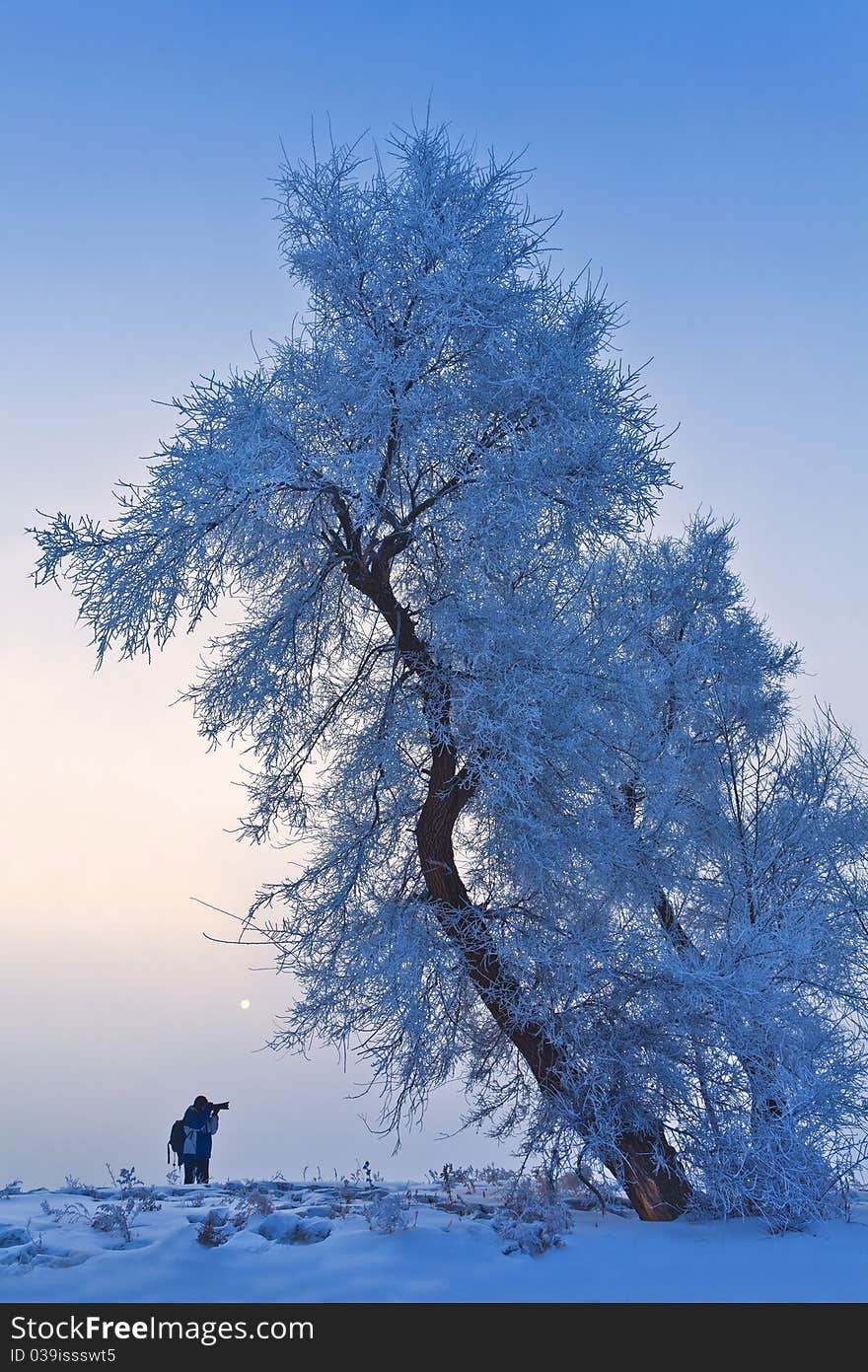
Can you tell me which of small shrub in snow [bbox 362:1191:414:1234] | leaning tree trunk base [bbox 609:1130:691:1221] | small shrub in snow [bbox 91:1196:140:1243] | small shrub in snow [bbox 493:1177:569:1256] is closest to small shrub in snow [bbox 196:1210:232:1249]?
small shrub in snow [bbox 91:1196:140:1243]

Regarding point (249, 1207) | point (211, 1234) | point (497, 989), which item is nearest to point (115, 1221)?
point (211, 1234)

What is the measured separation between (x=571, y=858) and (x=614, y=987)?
1.11 meters

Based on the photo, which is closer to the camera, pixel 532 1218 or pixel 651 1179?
pixel 532 1218

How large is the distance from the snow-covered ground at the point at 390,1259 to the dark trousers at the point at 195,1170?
492 cm

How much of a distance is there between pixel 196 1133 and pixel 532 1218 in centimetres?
649

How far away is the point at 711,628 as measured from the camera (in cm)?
1412

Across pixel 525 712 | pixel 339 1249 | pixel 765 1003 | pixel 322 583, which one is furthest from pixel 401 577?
pixel 339 1249

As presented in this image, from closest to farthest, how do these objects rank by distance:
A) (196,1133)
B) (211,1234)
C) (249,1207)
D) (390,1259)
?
(390,1259)
(211,1234)
(249,1207)
(196,1133)

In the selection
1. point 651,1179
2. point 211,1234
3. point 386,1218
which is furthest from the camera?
point 651,1179

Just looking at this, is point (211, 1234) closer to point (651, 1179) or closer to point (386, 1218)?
point (386, 1218)

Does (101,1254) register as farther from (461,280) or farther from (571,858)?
(461,280)

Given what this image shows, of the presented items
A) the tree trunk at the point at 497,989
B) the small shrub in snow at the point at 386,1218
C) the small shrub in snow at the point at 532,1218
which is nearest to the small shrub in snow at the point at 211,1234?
the small shrub in snow at the point at 386,1218

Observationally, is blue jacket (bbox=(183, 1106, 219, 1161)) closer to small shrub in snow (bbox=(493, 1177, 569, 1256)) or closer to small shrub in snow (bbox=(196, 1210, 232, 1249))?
small shrub in snow (bbox=(493, 1177, 569, 1256))

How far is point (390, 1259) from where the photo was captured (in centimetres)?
577
